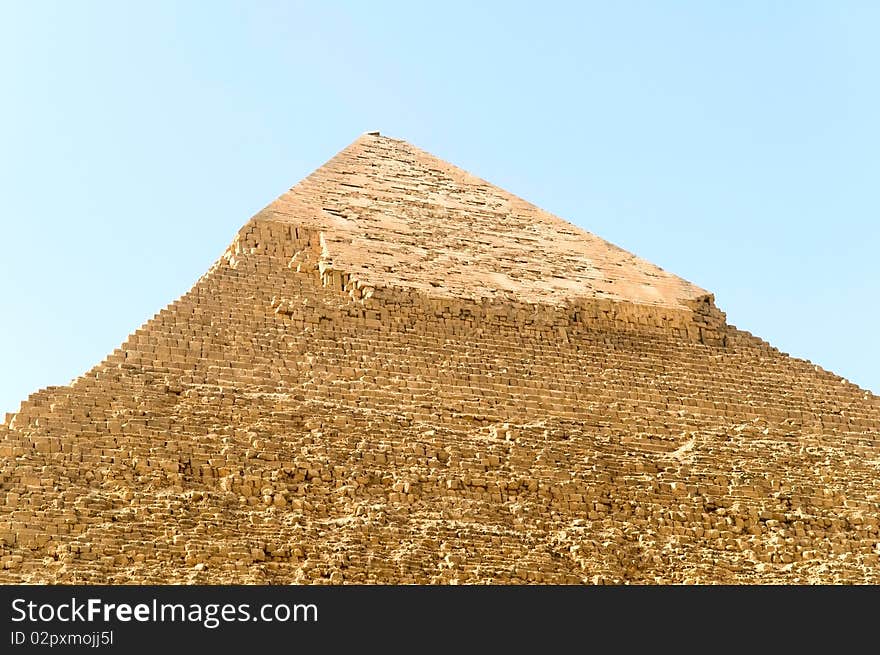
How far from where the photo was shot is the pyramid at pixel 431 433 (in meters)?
18.7

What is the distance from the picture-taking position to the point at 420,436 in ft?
68.2

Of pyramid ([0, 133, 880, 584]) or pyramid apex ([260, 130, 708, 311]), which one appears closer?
pyramid ([0, 133, 880, 584])

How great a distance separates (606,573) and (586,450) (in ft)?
7.68

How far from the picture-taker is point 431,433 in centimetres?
2084

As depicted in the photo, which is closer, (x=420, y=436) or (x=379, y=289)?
(x=420, y=436)

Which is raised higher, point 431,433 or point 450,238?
point 450,238

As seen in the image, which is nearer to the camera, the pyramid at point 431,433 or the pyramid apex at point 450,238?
the pyramid at point 431,433

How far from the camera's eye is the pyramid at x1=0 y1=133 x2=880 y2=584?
18.7 m

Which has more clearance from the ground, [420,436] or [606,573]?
[420,436]

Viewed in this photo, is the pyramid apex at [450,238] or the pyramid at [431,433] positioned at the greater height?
the pyramid apex at [450,238]

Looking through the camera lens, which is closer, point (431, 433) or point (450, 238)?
point (431, 433)
